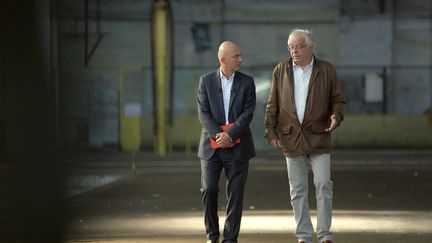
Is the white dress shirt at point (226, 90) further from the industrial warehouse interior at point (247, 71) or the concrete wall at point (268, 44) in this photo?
the concrete wall at point (268, 44)

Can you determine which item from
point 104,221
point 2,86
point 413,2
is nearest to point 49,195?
point 2,86

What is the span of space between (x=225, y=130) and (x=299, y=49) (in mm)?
840

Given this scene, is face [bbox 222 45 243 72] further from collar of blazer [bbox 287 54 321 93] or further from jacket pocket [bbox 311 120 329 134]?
jacket pocket [bbox 311 120 329 134]

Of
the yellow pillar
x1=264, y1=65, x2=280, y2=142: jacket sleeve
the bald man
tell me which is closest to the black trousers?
the bald man

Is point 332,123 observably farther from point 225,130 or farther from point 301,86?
point 225,130

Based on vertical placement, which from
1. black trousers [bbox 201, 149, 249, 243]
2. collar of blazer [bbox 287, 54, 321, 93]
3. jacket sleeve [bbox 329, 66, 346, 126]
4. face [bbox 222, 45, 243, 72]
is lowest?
black trousers [bbox 201, 149, 249, 243]

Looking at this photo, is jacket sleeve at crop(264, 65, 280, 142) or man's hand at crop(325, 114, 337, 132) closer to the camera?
man's hand at crop(325, 114, 337, 132)

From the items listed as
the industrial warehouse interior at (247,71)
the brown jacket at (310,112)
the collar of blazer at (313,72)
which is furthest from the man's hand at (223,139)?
the industrial warehouse interior at (247,71)

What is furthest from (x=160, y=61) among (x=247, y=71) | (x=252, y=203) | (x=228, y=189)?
(x=228, y=189)

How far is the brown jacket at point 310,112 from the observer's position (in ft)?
22.3

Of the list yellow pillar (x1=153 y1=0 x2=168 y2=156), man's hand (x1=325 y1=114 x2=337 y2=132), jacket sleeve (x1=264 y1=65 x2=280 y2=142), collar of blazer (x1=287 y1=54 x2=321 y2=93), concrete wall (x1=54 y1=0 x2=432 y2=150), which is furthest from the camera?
concrete wall (x1=54 y1=0 x2=432 y2=150)

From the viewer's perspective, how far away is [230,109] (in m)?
6.91

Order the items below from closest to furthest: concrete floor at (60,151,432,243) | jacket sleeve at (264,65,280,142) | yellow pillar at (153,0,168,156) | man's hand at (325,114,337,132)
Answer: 1. man's hand at (325,114,337,132)
2. jacket sleeve at (264,65,280,142)
3. concrete floor at (60,151,432,243)
4. yellow pillar at (153,0,168,156)

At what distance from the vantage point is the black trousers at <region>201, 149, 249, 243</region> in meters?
6.87
